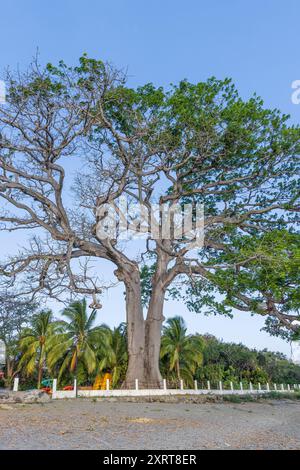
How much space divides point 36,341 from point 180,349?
10165 millimetres

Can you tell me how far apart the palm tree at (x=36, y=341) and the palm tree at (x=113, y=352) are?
3.44 metres

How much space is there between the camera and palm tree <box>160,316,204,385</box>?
30.2 m

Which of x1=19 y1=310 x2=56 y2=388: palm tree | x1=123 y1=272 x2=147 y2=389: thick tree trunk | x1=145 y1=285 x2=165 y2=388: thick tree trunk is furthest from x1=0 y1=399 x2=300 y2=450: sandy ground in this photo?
A: x1=19 y1=310 x2=56 y2=388: palm tree

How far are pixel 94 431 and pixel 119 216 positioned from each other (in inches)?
432

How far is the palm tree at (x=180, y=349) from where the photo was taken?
98.9ft

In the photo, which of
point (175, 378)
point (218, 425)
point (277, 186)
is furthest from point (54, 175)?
point (175, 378)

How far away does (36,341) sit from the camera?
28.6m

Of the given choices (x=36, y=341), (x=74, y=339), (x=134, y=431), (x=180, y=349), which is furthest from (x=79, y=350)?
(x=134, y=431)

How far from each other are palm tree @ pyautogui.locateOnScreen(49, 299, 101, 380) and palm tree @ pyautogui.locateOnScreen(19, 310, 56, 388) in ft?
3.14

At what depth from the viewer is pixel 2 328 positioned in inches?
1180

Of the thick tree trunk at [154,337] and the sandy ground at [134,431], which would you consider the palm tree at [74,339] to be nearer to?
the thick tree trunk at [154,337]

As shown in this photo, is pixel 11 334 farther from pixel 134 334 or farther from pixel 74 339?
pixel 134 334

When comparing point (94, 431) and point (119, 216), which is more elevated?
point (119, 216)
